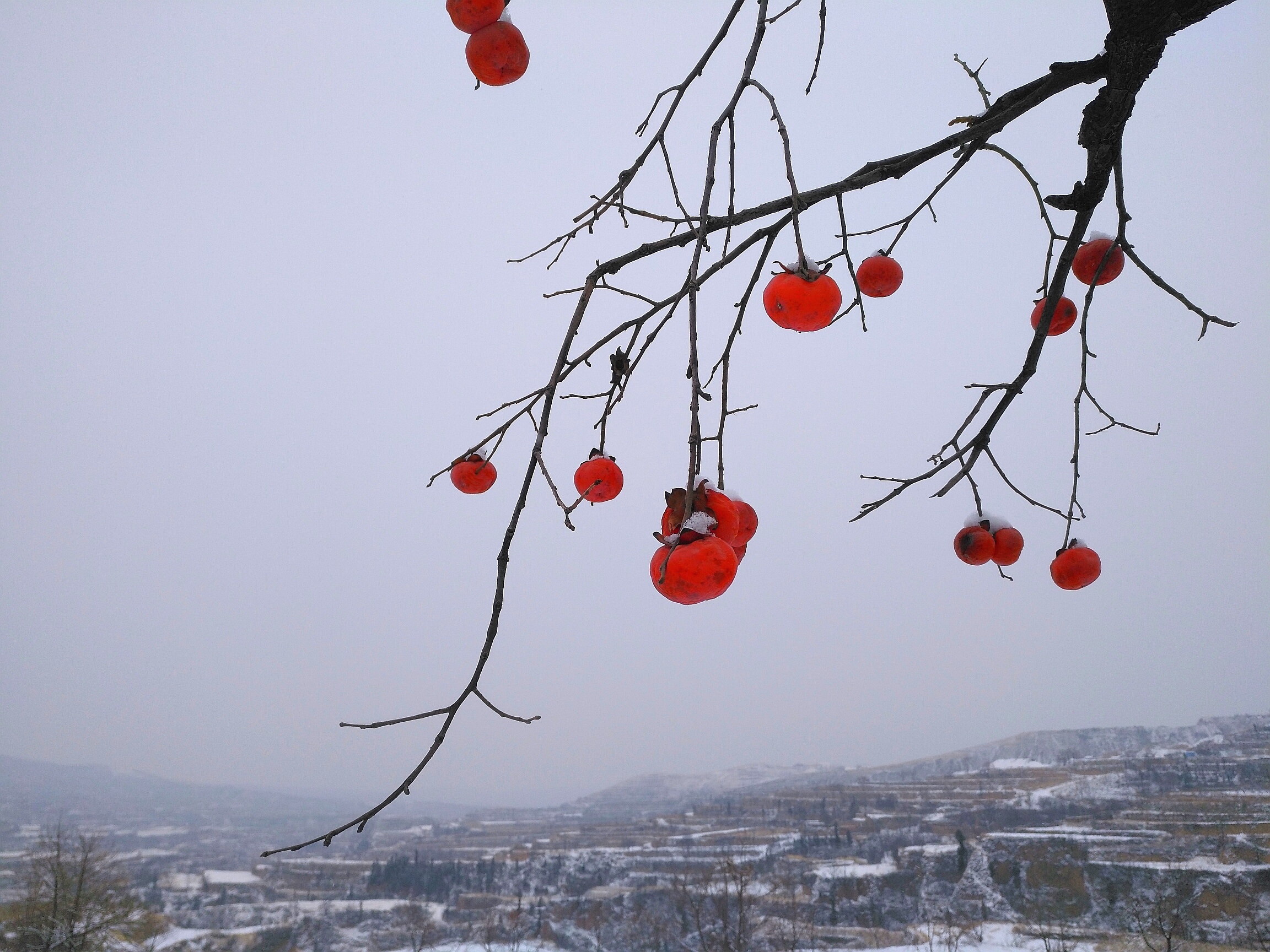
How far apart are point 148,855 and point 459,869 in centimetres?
3836

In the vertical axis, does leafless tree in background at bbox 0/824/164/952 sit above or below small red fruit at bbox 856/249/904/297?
below

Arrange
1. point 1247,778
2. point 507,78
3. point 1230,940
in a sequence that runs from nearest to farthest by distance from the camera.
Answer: point 507,78 → point 1230,940 → point 1247,778

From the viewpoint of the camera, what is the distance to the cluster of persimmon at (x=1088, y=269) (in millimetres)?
1865

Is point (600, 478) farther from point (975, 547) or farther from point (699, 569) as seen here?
point (975, 547)

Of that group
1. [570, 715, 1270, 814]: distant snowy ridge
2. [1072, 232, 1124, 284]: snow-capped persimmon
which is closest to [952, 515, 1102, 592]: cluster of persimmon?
[1072, 232, 1124, 284]: snow-capped persimmon

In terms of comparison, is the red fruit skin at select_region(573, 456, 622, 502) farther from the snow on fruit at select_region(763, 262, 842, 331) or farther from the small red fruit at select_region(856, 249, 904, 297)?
the small red fruit at select_region(856, 249, 904, 297)

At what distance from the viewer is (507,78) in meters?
1.43

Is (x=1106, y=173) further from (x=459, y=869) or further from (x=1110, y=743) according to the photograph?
(x=1110, y=743)

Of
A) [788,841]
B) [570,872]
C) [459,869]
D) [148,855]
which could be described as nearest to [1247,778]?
[788,841]

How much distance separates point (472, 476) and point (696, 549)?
0.95m

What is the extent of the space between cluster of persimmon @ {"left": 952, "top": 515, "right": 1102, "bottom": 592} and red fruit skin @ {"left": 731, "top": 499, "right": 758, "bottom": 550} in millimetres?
1023

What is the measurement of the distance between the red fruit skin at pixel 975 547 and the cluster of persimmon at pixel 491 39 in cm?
158

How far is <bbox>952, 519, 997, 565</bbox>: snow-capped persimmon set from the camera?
1.94 meters

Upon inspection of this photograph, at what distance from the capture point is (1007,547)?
195cm
